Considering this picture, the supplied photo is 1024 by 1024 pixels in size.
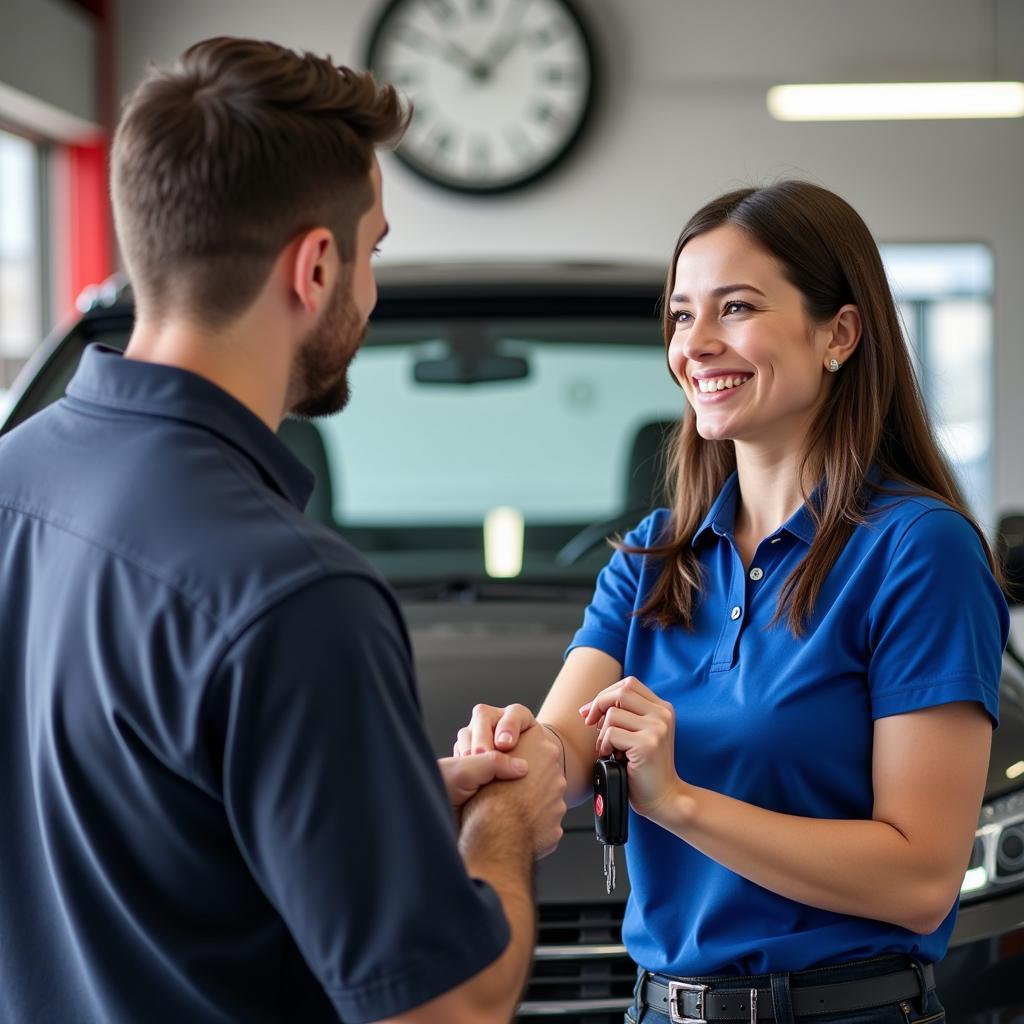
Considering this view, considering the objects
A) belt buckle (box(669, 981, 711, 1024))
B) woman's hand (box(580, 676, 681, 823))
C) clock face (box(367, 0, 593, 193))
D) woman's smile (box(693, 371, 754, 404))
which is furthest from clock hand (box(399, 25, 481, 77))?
belt buckle (box(669, 981, 711, 1024))

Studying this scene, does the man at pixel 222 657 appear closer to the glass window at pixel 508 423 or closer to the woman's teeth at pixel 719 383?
the woman's teeth at pixel 719 383

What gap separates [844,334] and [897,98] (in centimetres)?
505

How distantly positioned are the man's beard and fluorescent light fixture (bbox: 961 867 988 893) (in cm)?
118

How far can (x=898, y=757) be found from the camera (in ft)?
4.66

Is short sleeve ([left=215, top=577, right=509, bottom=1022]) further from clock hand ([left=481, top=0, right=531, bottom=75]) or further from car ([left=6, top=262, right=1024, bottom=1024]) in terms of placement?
clock hand ([left=481, top=0, right=531, bottom=75])

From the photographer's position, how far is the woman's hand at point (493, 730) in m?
1.50

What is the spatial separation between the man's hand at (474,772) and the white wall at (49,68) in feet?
17.6

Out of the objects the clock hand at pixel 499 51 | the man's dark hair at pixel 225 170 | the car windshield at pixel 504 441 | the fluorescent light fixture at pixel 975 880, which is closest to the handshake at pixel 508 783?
the man's dark hair at pixel 225 170

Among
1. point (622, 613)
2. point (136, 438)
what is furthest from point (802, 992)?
point (136, 438)

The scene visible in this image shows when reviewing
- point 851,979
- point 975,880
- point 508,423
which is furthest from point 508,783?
point 508,423

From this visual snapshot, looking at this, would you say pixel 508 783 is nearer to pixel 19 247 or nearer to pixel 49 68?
pixel 49 68

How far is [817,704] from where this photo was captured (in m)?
1.46

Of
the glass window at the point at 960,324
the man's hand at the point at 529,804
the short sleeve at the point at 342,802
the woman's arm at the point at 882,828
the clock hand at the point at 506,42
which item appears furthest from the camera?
the glass window at the point at 960,324

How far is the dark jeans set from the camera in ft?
4.70
